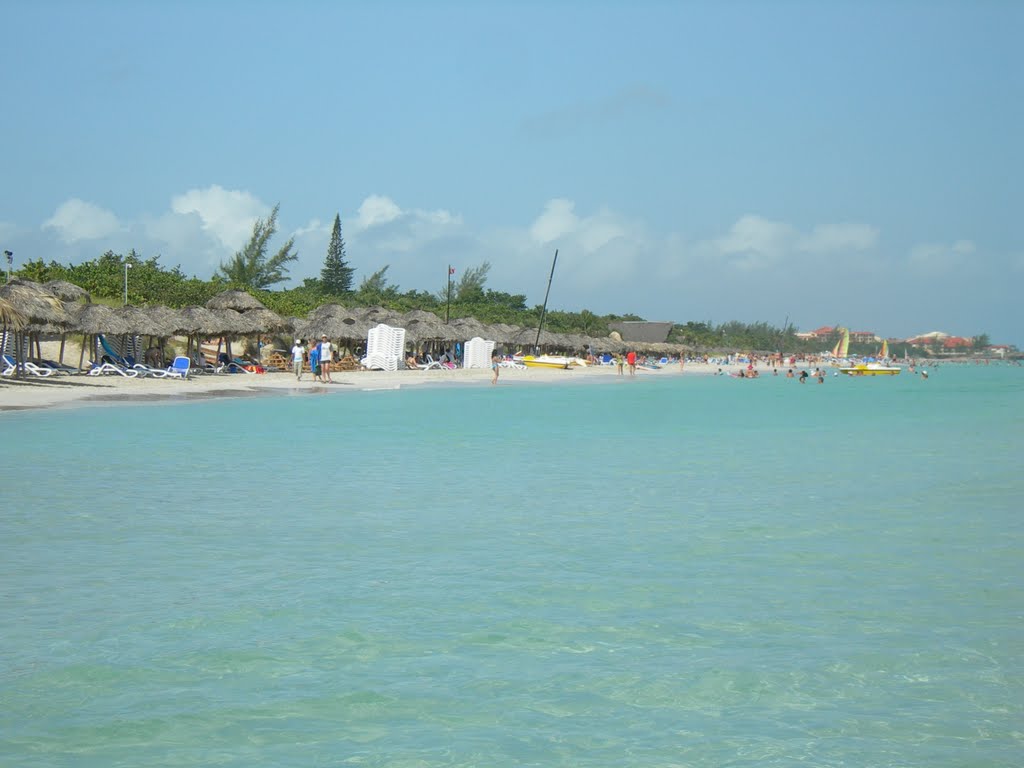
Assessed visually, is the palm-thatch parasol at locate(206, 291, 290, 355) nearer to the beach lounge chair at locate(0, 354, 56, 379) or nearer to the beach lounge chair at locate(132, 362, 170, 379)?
the beach lounge chair at locate(132, 362, 170, 379)

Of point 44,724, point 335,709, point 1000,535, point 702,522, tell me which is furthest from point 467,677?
point 1000,535

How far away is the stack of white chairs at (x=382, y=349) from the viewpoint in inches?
1428

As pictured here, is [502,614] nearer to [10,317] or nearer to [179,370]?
[10,317]

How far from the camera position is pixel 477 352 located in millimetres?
43719

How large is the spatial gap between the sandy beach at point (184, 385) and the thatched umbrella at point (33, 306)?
122cm

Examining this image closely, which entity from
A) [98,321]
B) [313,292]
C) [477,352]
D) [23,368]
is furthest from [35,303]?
[313,292]

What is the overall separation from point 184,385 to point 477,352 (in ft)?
68.7

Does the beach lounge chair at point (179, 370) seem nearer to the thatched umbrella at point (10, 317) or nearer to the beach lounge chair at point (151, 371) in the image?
the beach lounge chair at point (151, 371)

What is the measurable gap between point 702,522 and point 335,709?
476cm

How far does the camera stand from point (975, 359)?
7151 inches

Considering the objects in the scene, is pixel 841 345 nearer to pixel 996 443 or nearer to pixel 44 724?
pixel 996 443

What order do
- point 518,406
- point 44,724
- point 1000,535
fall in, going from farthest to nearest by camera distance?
point 518,406 < point 1000,535 < point 44,724

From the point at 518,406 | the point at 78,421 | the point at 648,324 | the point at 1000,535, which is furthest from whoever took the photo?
the point at 648,324

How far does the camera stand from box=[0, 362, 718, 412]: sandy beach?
19078 mm
